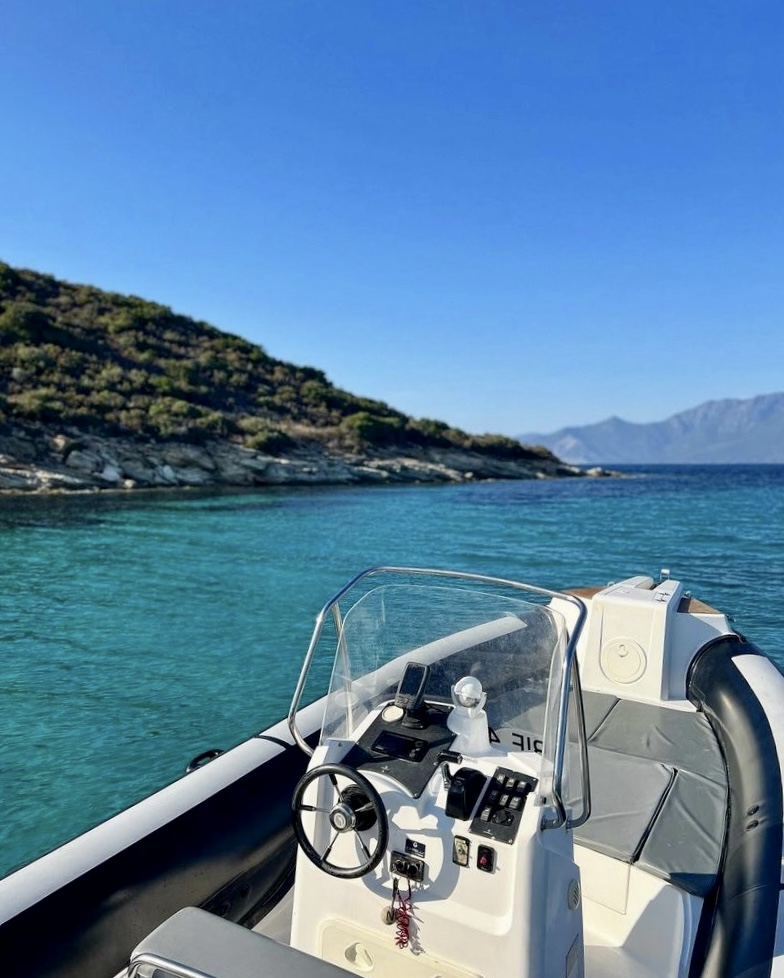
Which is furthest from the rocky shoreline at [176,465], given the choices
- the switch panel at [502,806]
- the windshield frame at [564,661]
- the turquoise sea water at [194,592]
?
the switch panel at [502,806]

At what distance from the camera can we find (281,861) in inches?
110

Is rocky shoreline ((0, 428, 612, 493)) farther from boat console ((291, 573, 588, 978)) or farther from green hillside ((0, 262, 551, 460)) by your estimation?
boat console ((291, 573, 588, 978))

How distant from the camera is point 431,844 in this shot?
1.86 m

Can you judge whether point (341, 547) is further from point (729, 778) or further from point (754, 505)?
point (754, 505)

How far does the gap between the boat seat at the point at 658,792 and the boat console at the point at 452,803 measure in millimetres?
834

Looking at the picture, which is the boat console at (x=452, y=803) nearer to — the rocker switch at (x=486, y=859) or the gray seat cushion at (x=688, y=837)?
the rocker switch at (x=486, y=859)

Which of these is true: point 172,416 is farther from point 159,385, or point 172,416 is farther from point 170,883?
point 170,883

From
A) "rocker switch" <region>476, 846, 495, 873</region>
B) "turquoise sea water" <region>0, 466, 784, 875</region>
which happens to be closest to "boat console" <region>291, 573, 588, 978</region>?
"rocker switch" <region>476, 846, 495, 873</region>

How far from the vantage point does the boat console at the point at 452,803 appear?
1792mm

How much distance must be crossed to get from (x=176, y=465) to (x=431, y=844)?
29.4 metres

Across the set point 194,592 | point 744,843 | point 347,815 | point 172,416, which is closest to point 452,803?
point 347,815

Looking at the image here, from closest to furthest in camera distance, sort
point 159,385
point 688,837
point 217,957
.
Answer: point 217,957, point 688,837, point 159,385

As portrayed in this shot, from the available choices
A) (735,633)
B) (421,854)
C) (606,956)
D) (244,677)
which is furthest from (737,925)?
(244,677)

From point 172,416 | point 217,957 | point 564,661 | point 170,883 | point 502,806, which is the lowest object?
point 170,883
